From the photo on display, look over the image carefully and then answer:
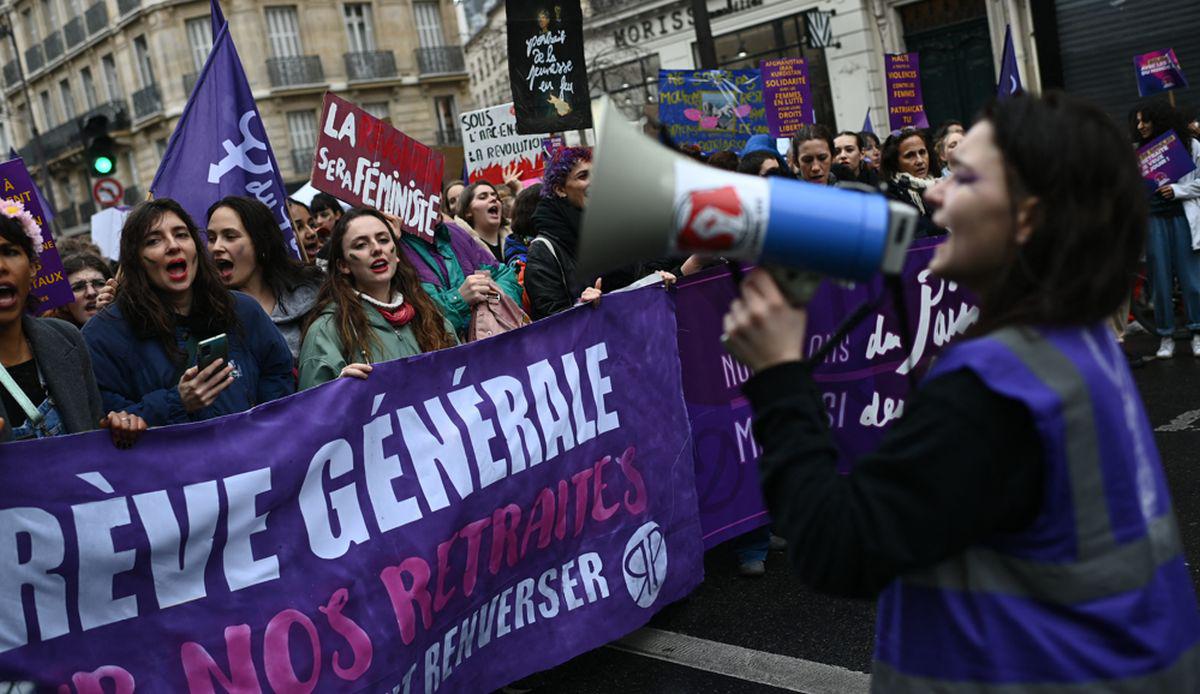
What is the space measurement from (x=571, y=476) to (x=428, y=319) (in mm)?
832

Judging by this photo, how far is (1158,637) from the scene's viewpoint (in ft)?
4.59

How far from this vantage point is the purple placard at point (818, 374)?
4605mm

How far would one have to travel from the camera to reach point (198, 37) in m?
36.7

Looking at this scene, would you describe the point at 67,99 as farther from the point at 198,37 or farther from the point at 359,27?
the point at 359,27

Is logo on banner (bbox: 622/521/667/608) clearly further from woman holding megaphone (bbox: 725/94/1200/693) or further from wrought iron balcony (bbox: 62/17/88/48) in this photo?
wrought iron balcony (bbox: 62/17/88/48)

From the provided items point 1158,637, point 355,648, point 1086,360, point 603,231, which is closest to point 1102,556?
point 1158,637

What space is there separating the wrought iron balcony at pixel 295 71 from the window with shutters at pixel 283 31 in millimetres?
307

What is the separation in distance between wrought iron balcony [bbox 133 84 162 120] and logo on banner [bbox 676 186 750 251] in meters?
39.1

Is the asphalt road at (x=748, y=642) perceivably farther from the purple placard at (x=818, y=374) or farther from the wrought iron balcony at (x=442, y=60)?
the wrought iron balcony at (x=442, y=60)

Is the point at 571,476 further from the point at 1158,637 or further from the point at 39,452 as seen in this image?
the point at 1158,637

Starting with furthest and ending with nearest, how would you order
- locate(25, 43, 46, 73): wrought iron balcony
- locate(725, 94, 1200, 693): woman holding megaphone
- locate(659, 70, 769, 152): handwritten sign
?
locate(25, 43, 46, 73): wrought iron balcony
locate(659, 70, 769, 152): handwritten sign
locate(725, 94, 1200, 693): woman holding megaphone

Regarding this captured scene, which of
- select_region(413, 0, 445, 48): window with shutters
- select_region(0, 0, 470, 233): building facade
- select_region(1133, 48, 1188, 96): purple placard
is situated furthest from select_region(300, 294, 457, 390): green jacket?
select_region(413, 0, 445, 48): window with shutters

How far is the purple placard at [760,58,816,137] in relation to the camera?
10.7 meters

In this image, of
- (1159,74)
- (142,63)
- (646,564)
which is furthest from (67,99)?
(646,564)
